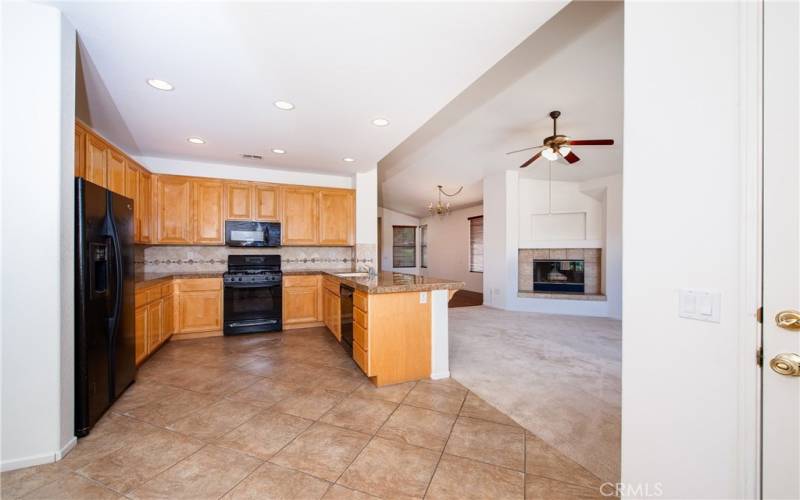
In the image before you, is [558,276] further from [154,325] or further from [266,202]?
[154,325]

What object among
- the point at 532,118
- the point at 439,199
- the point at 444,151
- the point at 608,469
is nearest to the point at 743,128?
the point at 608,469

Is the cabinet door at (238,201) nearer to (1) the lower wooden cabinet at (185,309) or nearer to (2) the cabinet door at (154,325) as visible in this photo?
(1) the lower wooden cabinet at (185,309)

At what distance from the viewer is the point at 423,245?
10.7 metres

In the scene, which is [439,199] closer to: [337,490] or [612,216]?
[612,216]

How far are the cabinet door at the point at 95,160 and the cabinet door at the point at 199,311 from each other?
5.60 feet

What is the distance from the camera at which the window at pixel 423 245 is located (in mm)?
10541

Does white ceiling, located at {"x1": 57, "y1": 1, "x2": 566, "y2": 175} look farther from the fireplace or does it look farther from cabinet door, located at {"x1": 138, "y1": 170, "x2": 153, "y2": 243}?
the fireplace

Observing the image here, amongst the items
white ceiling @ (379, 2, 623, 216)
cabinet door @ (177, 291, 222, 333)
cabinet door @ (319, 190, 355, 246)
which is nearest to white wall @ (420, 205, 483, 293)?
white ceiling @ (379, 2, 623, 216)

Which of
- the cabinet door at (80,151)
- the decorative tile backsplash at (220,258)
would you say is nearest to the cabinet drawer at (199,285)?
the decorative tile backsplash at (220,258)

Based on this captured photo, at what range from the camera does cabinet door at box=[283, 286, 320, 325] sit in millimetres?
4406

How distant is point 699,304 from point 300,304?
14.2ft

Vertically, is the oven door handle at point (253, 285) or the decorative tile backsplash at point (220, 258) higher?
the decorative tile backsplash at point (220, 258)

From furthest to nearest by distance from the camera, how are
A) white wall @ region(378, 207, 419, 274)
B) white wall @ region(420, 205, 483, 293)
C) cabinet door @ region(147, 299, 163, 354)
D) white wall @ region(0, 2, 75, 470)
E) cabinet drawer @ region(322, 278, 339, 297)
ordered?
white wall @ region(378, 207, 419, 274)
white wall @ region(420, 205, 483, 293)
cabinet drawer @ region(322, 278, 339, 297)
cabinet door @ region(147, 299, 163, 354)
white wall @ region(0, 2, 75, 470)

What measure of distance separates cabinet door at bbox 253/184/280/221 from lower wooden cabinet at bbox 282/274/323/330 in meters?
1.01
